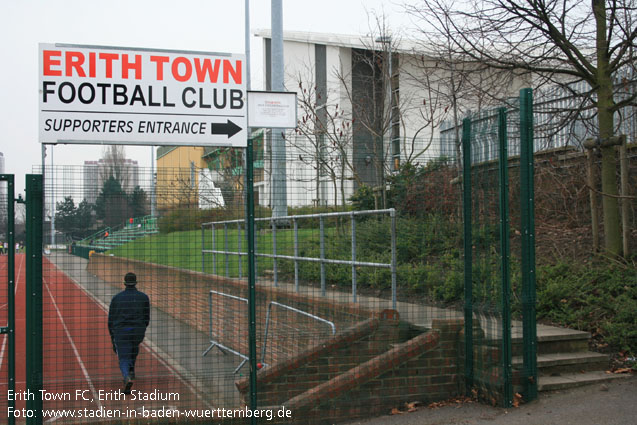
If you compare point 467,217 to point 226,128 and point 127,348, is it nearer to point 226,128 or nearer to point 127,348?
point 226,128

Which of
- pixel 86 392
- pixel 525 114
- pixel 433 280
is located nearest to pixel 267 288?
pixel 433 280

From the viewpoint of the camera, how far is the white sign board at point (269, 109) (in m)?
6.61

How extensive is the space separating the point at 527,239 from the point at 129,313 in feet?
13.5

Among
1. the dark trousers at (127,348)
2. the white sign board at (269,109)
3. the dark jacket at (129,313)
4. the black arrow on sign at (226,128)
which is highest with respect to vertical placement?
the white sign board at (269,109)

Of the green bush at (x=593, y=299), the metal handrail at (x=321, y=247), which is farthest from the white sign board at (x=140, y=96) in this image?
the green bush at (x=593, y=299)

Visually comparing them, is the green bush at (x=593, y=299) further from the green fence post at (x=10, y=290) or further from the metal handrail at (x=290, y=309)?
the green fence post at (x=10, y=290)

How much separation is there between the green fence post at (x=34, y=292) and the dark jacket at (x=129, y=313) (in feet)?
2.76

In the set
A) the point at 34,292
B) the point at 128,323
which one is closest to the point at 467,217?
the point at 128,323

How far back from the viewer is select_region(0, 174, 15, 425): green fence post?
536 centimetres

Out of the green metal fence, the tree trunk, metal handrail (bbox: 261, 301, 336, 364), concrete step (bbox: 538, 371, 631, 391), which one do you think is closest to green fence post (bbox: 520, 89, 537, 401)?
the green metal fence

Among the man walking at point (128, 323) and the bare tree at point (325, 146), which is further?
the bare tree at point (325, 146)

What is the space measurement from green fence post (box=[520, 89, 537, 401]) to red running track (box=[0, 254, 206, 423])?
3.25m

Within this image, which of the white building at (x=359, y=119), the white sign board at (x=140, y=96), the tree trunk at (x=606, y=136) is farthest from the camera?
the tree trunk at (x=606, y=136)

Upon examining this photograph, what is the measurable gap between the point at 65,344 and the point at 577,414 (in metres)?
4.77
